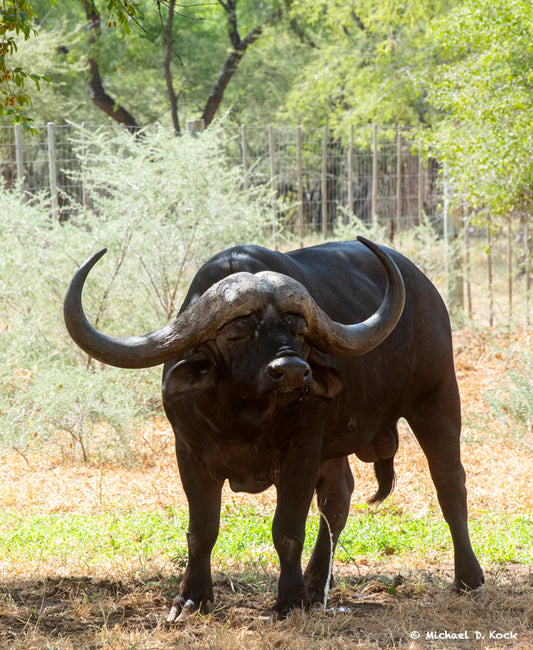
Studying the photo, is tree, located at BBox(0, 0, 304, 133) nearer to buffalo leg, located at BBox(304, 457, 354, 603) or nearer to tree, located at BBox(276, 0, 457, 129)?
tree, located at BBox(276, 0, 457, 129)

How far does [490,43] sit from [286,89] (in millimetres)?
19806

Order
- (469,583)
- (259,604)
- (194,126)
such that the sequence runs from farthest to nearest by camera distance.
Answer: (194,126) → (469,583) → (259,604)

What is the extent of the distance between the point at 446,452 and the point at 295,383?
171 cm

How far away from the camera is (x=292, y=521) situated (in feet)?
13.5

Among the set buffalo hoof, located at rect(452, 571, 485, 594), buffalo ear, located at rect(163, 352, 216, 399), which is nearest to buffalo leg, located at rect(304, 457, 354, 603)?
buffalo hoof, located at rect(452, 571, 485, 594)

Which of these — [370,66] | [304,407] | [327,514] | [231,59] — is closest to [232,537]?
[327,514]

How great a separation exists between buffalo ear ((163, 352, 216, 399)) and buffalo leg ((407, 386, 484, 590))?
1.54 meters

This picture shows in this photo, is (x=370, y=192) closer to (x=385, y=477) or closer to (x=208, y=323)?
(x=385, y=477)

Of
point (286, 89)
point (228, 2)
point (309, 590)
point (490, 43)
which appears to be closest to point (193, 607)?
point (309, 590)

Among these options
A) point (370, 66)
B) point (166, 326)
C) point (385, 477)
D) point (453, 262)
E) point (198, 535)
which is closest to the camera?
point (166, 326)

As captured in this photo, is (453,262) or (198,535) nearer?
(198,535)

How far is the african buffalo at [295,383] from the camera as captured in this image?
12.6 feet

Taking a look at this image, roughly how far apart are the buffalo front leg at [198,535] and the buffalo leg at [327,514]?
2.42ft

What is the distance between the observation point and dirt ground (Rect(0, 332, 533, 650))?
12.8ft
